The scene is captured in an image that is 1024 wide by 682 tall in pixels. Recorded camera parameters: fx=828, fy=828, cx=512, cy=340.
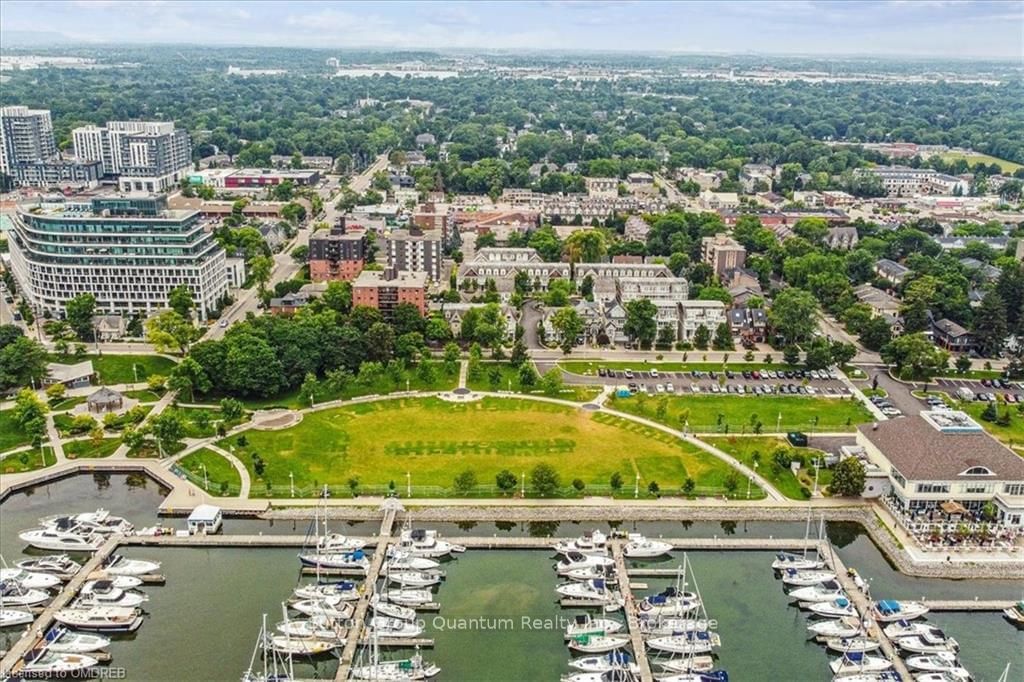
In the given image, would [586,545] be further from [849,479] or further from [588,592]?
[849,479]

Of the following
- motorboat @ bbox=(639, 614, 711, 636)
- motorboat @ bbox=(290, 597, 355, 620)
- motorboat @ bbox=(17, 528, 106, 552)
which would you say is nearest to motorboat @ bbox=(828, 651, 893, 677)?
motorboat @ bbox=(639, 614, 711, 636)

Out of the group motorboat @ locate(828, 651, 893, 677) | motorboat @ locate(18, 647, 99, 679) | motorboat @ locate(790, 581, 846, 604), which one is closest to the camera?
motorboat @ locate(18, 647, 99, 679)

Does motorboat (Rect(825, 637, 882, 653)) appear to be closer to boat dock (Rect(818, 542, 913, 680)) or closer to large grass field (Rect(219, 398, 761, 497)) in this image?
boat dock (Rect(818, 542, 913, 680))

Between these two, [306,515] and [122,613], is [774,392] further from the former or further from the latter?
[122,613]

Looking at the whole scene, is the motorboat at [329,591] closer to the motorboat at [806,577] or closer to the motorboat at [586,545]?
the motorboat at [586,545]

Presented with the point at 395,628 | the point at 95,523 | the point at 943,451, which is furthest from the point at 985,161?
the point at 95,523

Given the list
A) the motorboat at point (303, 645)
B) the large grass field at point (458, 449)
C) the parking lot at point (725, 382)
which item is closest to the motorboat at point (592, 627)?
the motorboat at point (303, 645)
